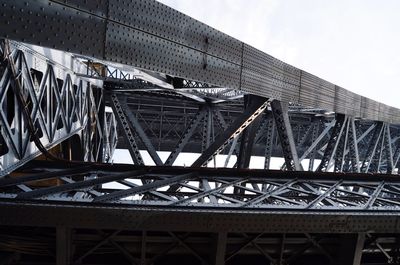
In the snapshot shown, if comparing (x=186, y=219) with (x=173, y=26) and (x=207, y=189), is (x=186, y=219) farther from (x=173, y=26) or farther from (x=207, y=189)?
(x=173, y=26)

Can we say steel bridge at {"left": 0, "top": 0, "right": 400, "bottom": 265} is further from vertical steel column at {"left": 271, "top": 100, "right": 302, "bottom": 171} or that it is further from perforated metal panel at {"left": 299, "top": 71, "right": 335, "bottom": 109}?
perforated metal panel at {"left": 299, "top": 71, "right": 335, "bottom": 109}

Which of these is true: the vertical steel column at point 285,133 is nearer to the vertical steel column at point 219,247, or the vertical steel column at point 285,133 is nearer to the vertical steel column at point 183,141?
the vertical steel column at point 183,141

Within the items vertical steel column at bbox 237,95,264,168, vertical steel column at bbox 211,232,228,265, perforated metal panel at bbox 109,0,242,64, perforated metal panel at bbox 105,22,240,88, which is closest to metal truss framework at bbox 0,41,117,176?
perforated metal panel at bbox 105,22,240,88

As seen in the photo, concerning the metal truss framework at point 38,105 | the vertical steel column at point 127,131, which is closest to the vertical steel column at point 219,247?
the metal truss framework at point 38,105

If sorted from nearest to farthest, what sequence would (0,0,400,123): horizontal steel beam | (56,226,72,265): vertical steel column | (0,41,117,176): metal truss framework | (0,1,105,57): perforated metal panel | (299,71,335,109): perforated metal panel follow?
(0,1,105,57): perforated metal panel, (0,0,400,123): horizontal steel beam, (56,226,72,265): vertical steel column, (0,41,117,176): metal truss framework, (299,71,335,109): perforated metal panel

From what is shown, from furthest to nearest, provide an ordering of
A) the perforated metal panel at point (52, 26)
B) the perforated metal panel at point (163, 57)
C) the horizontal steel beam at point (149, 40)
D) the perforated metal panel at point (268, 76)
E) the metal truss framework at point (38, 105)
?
1. the perforated metal panel at point (268, 76)
2. the metal truss framework at point (38, 105)
3. the perforated metal panel at point (163, 57)
4. the horizontal steel beam at point (149, 40)
5. the perforated metal panel at point (52, 26)

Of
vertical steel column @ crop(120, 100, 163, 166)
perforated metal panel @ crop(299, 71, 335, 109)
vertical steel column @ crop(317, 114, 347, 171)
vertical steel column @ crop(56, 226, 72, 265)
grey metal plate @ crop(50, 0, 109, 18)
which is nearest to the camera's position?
grey metal plate @ crop(50, 0, 109, 18)

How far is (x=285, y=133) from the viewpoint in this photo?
9.23 m

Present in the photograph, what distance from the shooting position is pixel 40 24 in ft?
15.3

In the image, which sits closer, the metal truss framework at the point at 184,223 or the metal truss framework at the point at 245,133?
the metal truss framework at the point at 184,223

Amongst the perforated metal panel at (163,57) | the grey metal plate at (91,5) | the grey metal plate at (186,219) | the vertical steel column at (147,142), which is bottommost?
the grey metal plate at (186,219)

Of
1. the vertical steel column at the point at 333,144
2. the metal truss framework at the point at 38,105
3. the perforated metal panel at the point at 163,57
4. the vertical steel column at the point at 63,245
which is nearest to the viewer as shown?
the vertical steel column at the point at 63,245

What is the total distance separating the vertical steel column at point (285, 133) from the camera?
925cm

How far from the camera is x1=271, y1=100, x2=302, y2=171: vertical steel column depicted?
30.3ft
